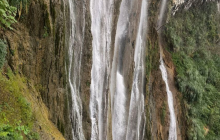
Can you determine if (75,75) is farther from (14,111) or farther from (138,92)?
(138,92)

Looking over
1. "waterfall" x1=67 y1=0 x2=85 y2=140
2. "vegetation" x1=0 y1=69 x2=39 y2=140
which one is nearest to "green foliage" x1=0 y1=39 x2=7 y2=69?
"vegetation" x1=0 y1=69 x2=39 y2=140

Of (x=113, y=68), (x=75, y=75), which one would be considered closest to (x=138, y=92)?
(x=113, y=68)

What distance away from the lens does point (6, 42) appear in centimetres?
584

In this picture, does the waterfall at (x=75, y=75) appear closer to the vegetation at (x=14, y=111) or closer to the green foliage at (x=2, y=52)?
the vegetation at (x=14, y=111)

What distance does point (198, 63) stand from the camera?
21016mm

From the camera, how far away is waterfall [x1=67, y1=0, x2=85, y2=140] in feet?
28.6

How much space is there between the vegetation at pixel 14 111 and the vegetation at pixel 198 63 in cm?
1404

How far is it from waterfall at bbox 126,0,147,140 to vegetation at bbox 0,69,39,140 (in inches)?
349

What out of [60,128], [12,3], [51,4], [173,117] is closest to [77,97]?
[60,128]

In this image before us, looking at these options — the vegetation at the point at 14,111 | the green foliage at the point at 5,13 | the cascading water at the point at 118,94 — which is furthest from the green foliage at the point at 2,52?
the cascading water at the point at 118,94

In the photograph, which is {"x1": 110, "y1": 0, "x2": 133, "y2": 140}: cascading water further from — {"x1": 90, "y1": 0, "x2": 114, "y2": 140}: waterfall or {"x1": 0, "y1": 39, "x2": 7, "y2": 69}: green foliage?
{"x1": 0, "y1": 39, "x2": 7, "y2": 69}: green foliage

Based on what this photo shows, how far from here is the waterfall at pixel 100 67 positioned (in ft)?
34.0

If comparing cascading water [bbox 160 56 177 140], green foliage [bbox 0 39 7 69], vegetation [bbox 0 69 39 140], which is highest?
green foliage [bbox 0 39 7 69]

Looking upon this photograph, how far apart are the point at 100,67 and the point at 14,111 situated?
6.09 m
